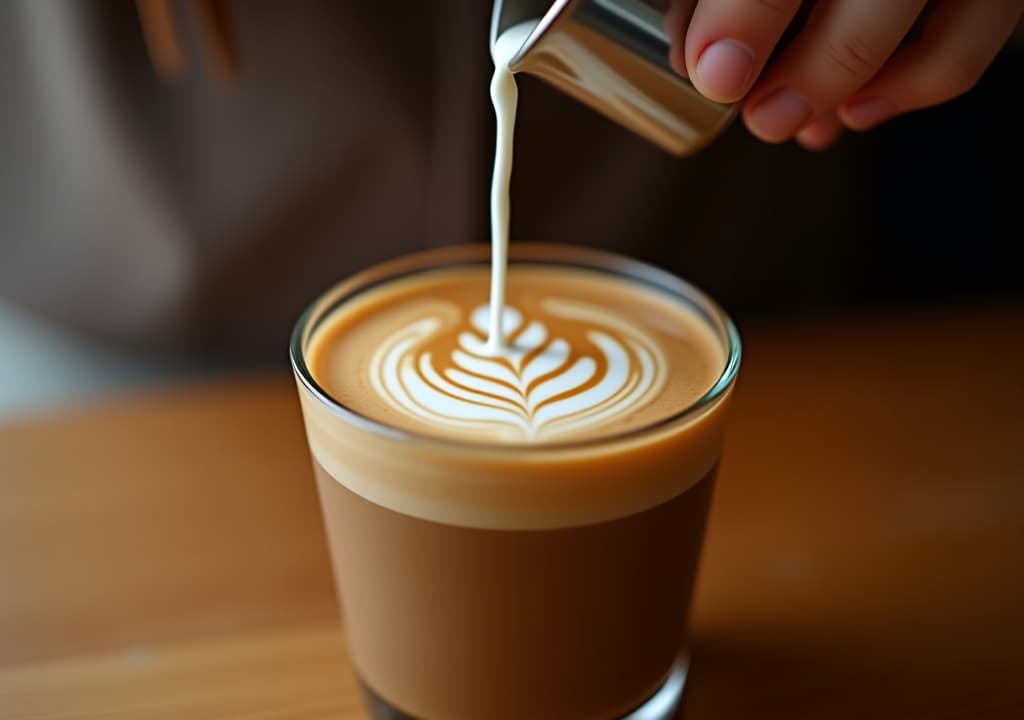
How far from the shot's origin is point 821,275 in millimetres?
1200

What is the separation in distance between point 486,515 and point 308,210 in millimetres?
597

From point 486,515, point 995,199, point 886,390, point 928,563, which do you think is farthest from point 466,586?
point 995,199

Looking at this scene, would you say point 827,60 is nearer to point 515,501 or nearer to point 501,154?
point 501,154

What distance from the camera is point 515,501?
450mm

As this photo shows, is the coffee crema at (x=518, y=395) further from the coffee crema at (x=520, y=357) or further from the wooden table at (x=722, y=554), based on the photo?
the wooden table at (x=722, y=554)

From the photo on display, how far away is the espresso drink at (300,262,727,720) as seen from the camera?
45 cm

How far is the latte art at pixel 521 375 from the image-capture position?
501 millimetres

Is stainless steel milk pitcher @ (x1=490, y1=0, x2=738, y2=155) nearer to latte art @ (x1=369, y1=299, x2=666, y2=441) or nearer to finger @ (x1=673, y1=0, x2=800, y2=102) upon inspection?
finger @ (x1=673, y1=0, x2=800, y2=102)

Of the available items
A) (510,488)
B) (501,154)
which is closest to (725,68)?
(501,154)

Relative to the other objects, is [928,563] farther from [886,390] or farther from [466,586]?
[466,586]

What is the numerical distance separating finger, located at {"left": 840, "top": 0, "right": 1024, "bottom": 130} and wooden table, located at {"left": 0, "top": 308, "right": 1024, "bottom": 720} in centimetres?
31

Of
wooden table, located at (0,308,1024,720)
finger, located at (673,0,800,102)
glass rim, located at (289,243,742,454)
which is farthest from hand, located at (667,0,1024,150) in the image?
wooden table, located at (0,308,1024,720)

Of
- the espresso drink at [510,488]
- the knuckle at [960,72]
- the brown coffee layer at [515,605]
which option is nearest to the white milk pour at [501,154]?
the espresso drink at [510,488]

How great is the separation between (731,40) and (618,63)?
6cm
